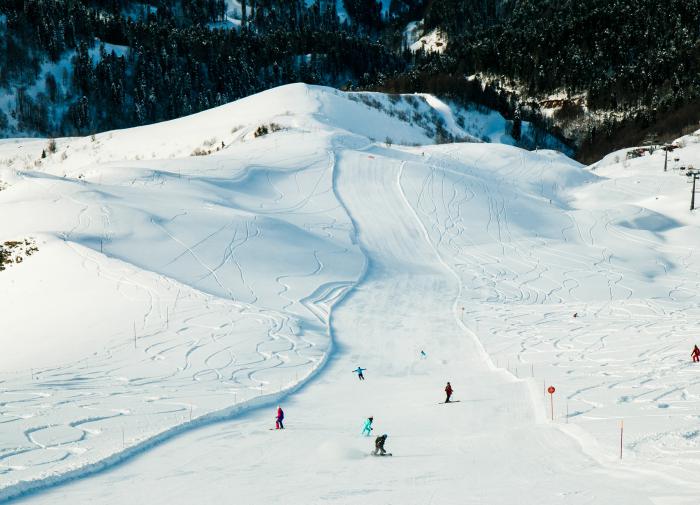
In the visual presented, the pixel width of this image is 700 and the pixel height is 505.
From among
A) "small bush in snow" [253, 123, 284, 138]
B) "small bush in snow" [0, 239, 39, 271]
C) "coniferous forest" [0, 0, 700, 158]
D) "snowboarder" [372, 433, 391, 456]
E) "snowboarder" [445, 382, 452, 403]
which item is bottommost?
"snowboarder" [372, 433, 391, 456]

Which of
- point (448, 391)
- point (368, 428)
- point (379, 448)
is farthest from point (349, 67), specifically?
point (379, 448)

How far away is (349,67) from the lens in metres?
176

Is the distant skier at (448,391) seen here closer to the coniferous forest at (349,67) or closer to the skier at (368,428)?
the skier at (368,428)

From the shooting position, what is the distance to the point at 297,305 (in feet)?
109

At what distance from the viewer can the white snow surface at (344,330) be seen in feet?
45.2

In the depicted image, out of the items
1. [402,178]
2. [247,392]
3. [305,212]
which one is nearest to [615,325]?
[247,392]

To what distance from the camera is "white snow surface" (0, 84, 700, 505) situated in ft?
45.2

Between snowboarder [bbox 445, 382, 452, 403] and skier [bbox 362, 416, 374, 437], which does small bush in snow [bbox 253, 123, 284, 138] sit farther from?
skier [bbox 362, 416, 374, 437]

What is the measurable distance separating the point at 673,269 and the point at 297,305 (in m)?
28.6

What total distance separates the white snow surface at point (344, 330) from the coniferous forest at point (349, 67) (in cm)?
6419

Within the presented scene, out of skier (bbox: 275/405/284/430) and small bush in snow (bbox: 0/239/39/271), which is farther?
small bush in snow (bbox: 0/239/39/271)

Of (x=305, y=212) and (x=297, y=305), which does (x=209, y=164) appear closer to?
(x=305, y=212)

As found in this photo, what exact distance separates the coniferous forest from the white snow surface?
64194 millimetres

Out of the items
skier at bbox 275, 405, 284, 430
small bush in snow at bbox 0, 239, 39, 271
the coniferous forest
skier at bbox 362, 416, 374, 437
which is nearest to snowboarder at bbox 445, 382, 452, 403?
skier at bbox 362, 416, 374, 437
